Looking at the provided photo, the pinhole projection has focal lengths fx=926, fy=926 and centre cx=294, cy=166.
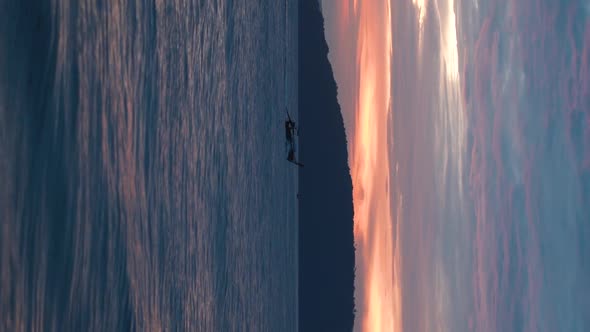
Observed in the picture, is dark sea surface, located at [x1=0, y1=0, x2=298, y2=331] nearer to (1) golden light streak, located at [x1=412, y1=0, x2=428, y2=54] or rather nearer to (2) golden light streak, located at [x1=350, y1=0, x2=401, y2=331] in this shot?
(1) golden light streak, located at [x1=412, y1=0, x2=428, y2=54]

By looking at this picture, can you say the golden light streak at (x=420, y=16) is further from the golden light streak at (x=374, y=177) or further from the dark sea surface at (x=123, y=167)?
the dark sea surface at (x=123, y=167)

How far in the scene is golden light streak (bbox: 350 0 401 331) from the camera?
9641mm

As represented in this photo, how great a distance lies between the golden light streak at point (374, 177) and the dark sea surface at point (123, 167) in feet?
15.6

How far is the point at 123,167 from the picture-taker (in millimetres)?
2316

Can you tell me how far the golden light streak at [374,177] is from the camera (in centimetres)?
964

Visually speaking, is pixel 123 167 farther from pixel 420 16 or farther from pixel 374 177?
pixel 374 177

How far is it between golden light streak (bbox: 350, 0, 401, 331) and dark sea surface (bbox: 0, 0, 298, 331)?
474 cm

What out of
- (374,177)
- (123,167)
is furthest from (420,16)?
(123,167)

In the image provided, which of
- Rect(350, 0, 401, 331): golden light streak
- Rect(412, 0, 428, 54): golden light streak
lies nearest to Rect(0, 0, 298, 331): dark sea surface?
Rect(412, 0, 428, 54): golden light streak

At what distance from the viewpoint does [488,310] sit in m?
5.59

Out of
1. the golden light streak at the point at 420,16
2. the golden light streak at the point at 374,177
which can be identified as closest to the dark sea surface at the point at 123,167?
the golden light streak at the point at 420,16

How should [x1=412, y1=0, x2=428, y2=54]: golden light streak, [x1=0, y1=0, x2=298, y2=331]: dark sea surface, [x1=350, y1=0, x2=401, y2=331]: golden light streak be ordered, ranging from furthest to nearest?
1. [x1=350, y1=0, x2=401, y2=331]: golden light streak
2. [x1=412, y1=0, x2=428, y2=54]: golden light streak
3. [x1=0, y1=0, x2=298, y2=331]: dark sea surface

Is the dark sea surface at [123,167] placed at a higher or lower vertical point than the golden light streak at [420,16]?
lower

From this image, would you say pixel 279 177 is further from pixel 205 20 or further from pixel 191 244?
pixel 191 244
